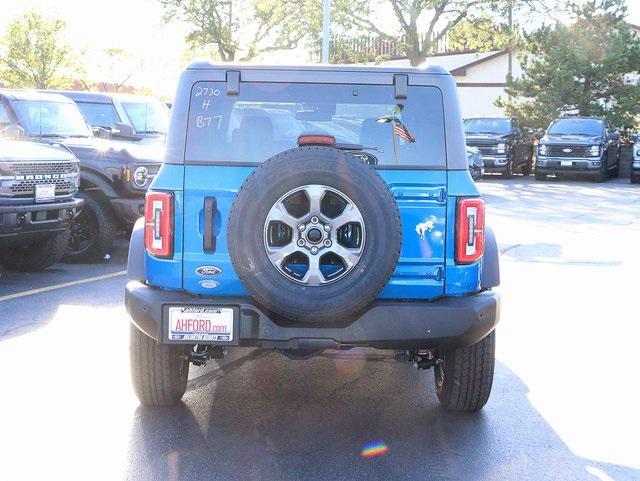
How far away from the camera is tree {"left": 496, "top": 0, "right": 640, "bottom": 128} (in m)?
33.0

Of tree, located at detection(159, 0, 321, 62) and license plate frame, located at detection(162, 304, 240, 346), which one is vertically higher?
tree, located at detection(159, 0, 321, 62)

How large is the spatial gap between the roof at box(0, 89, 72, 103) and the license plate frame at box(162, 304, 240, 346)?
22.5 ft

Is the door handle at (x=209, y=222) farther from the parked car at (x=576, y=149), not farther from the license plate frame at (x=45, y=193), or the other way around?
the parked car at (x=576, y=149)

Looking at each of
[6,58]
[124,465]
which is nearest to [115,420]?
[124,465]

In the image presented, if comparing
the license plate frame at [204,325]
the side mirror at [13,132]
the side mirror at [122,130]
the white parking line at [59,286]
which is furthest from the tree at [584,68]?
the license plate frame at [204,325]

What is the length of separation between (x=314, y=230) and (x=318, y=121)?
77 cm

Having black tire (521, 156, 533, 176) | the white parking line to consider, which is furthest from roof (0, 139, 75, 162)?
black tire (521, 156, 533, 176)

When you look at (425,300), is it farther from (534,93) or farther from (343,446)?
(534,93)

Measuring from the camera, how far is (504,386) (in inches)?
213

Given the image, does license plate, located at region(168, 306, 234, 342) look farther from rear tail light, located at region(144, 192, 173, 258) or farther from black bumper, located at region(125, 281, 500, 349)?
rear tail light, located at region(144, 192, 173, 258)

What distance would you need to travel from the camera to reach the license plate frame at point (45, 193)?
8.58m

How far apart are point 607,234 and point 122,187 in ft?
23.7

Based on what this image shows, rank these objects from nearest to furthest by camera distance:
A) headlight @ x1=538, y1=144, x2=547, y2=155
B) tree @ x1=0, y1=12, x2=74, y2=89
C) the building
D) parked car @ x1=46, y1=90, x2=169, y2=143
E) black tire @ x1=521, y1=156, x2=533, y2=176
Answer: parked car @ x1=46, y1=90, x2=169, y2=143, headlight @ x1=538, y1=144, x2=547, y2=155, black tire @ x1=521, y1=156, x2=533, y2=176, the building, tree @ x1=0, y1=12, x2=74, y2=89

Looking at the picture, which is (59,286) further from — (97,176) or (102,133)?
(102,133)
